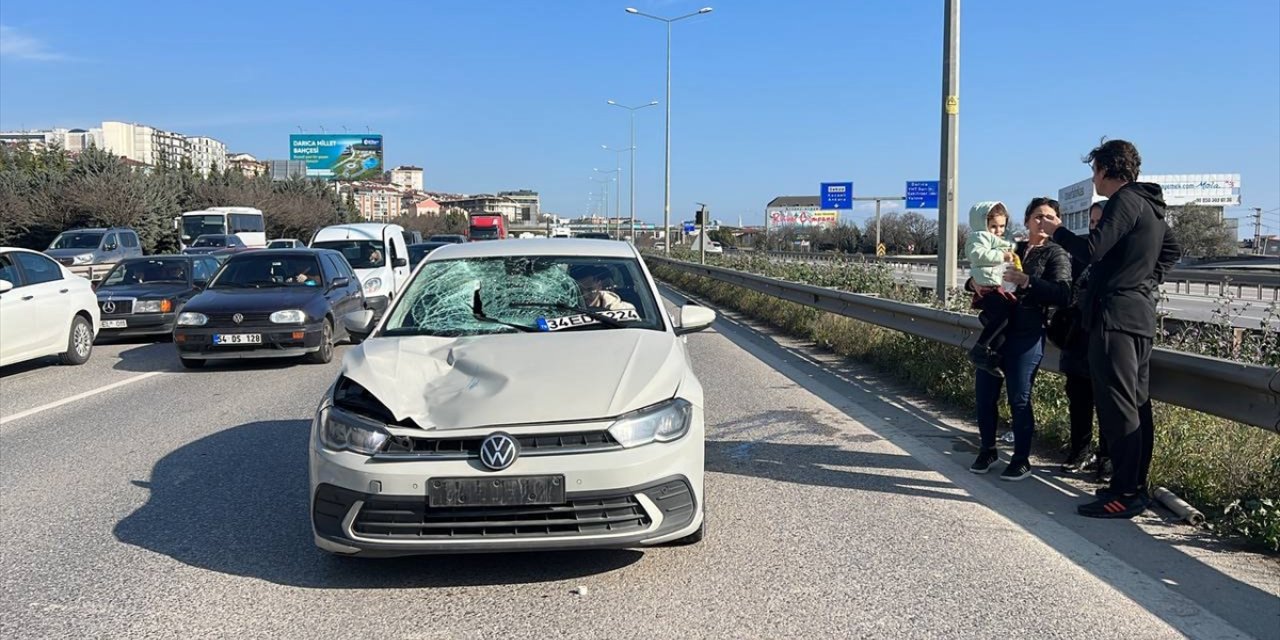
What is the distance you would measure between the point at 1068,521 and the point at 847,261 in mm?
11954

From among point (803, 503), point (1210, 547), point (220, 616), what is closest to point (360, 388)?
point (220, 616)

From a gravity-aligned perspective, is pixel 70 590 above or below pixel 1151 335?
below

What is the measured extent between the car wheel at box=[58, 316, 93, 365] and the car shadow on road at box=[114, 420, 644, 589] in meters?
6.27

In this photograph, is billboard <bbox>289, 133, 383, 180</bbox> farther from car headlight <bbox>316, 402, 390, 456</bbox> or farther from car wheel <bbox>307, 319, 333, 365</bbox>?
car headlight <bbox>316, 402, 390, 456</bbox>

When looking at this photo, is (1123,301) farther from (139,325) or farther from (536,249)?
(139,325)

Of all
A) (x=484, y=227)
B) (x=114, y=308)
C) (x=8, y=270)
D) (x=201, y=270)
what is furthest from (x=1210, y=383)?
(x=484, y=227)

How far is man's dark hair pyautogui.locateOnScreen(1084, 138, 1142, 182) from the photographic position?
4.91 metres

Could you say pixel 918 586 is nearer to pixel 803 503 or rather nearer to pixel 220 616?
pixel 803 503

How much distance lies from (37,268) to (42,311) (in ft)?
2.49

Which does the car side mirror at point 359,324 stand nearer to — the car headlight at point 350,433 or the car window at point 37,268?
the car headlight at point 350,433

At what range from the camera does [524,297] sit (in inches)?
211

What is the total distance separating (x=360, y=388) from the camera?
4.14 m

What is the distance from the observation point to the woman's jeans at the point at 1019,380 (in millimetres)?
5512

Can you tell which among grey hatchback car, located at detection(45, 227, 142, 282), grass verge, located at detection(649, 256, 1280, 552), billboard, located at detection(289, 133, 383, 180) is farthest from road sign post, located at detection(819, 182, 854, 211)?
grass verge, located at detection(649, 256, 1280, 552)
